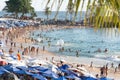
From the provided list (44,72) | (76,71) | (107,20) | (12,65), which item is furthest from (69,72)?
(107,20)

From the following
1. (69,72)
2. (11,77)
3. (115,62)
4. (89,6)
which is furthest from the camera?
(115,62)

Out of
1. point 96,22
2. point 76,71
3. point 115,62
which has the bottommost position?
point 115,62

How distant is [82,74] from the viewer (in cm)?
1991

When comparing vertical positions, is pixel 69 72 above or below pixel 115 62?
above

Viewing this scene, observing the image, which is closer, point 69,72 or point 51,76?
point 51,76

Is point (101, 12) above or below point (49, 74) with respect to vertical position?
above

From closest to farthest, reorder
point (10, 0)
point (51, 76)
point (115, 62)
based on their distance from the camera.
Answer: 1. point (51, 76)
2. point (115, 62)
3. point (10, 0)

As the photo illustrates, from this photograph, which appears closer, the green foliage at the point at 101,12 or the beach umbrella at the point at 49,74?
the green foliage at the point at 101,12

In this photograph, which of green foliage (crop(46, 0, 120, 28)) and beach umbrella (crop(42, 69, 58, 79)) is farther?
beach umbrella (crop(42, 69, 58, 79))

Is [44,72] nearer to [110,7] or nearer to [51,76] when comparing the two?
[51,76]

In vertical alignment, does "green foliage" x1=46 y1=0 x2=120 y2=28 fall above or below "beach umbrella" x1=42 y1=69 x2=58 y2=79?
above

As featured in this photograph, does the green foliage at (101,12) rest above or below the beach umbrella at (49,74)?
above

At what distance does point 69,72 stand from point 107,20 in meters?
17.4

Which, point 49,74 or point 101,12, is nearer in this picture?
point 101,12
